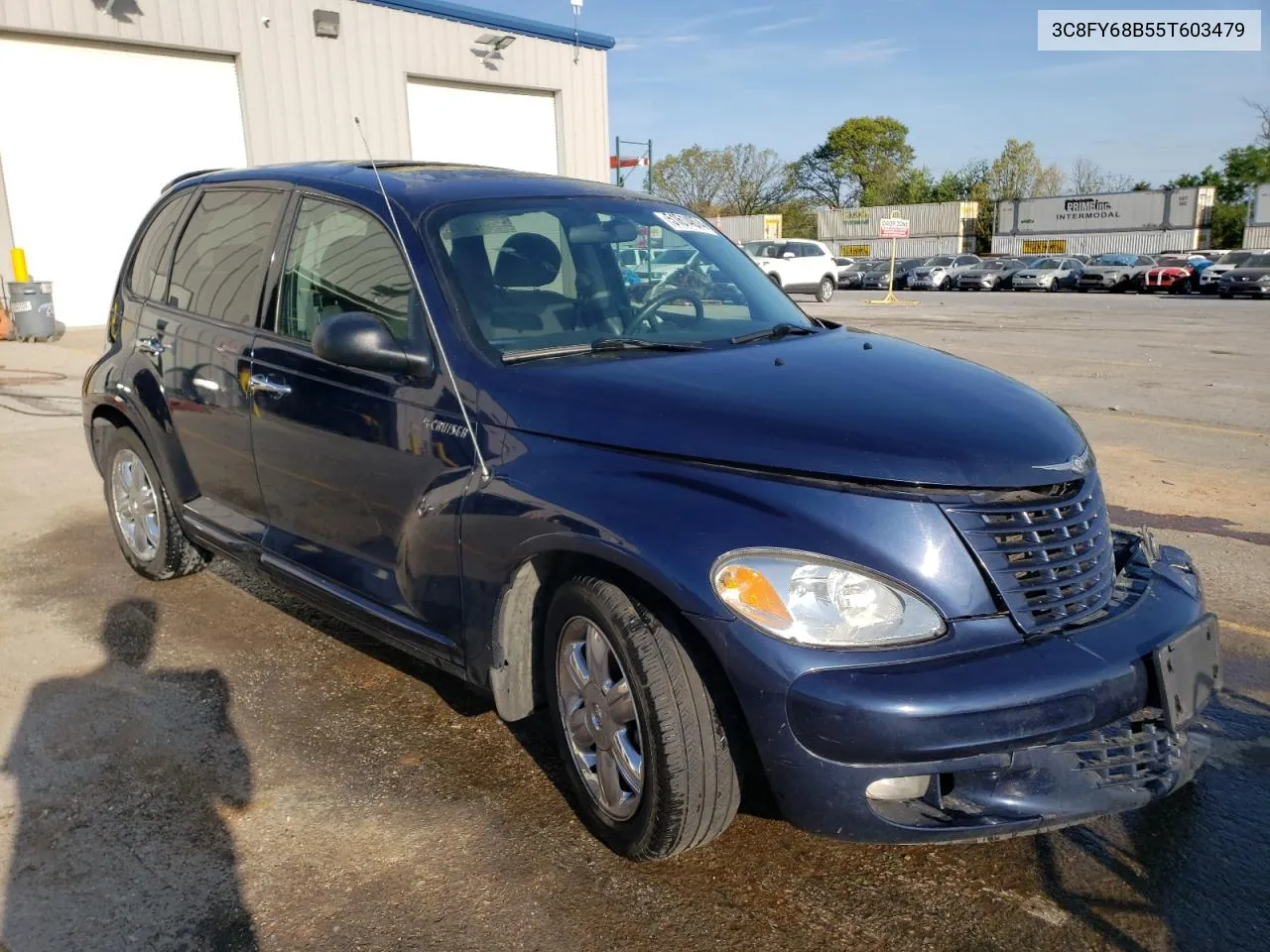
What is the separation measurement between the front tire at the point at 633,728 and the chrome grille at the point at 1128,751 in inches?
33.1

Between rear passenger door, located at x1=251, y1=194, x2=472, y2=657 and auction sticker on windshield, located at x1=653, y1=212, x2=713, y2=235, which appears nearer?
rear passenger door, located at x1=251, y1=194, x2=472, y2=657

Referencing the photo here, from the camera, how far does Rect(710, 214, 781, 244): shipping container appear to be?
176ft

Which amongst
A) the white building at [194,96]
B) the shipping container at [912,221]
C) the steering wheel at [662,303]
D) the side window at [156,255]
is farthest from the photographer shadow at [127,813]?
the shipping container at [912,221]

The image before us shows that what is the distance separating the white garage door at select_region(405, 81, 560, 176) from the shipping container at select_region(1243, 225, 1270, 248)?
44446 mm

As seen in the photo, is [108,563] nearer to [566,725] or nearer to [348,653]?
[348,653]

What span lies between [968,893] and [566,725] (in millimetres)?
1151

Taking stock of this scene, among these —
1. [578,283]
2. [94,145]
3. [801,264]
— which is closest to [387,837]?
[578,283]

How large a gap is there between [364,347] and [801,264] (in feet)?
94.7

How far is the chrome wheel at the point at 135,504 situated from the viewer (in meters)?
5.02

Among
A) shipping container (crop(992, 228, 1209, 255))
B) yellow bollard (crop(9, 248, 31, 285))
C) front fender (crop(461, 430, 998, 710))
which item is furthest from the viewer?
shipping container (crop(992, 228, 1209, 255))

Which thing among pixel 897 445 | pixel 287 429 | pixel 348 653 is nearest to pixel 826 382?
pixel 897 445

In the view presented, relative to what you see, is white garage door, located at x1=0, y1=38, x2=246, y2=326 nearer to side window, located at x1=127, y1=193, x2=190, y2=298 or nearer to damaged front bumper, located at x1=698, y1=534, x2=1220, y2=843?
side window, located at x1=127, y1=193, x2=190, y2=298

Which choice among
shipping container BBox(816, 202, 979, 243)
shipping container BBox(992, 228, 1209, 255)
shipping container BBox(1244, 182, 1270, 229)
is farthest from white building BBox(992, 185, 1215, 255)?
shipping container BBox(1244, 182, 1270, 229)

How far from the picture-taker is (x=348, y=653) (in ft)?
14.2
